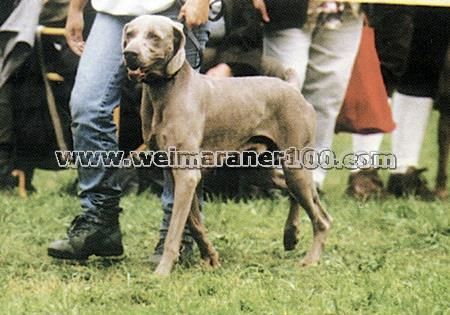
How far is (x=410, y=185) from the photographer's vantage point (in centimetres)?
645

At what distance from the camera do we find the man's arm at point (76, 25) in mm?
4918

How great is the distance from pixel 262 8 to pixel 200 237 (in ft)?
3.60

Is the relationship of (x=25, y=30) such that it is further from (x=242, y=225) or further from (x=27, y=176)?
(x=242, y=225)

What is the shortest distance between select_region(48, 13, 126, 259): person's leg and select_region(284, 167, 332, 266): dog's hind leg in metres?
0.62

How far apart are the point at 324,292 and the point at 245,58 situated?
63.2 inches

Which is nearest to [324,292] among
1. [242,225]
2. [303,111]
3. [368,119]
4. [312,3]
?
[303,111]

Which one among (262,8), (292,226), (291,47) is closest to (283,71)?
(262,8)

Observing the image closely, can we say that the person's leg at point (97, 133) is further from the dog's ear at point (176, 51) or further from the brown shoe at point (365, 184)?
the brown shoe at point (365, 184)

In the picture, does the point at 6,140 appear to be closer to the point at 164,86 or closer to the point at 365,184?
the point at 365,184

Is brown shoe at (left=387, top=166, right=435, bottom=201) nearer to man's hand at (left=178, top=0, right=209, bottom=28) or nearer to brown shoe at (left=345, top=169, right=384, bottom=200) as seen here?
brown shoe at (left=345, top=169, right=384, bottom=200)

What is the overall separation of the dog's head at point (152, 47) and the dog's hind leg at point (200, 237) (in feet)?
1.66

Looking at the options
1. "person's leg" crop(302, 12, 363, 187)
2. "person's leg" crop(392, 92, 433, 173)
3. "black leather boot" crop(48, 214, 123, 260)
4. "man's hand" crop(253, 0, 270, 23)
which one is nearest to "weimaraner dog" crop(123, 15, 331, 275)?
"black leather boot" crop(48, 214, 123, 260)

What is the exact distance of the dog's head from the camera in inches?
176

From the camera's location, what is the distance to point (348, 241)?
540cm
